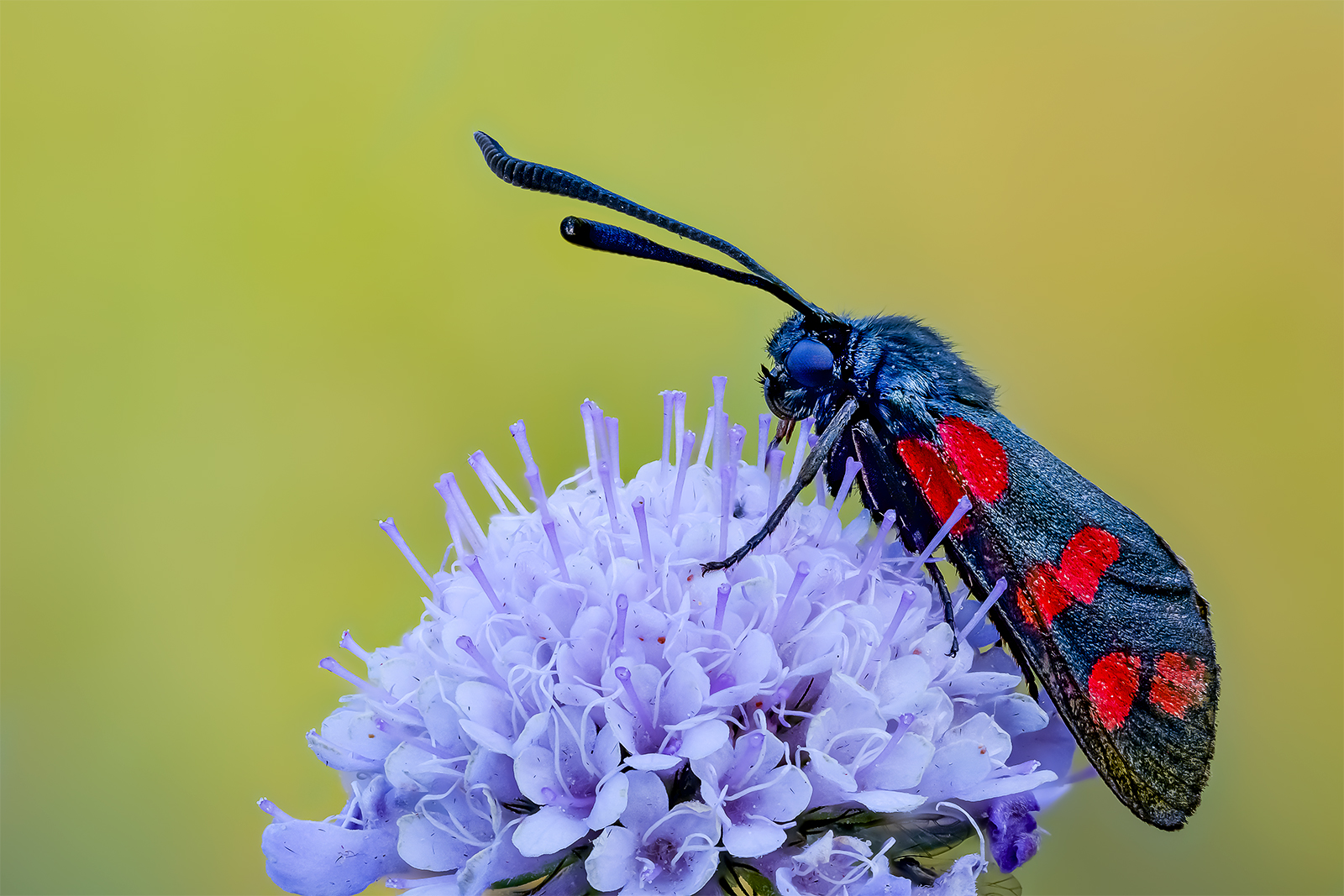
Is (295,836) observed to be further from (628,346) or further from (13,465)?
Answer: (13,465)

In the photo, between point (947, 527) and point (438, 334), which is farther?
point (438, 334)

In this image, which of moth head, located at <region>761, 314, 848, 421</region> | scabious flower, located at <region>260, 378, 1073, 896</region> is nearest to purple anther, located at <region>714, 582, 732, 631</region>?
scabious flower, located at <region>260, 378, 1073, 896</region>

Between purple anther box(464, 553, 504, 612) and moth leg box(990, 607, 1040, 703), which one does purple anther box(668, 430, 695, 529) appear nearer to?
purple anther box(464, 553, 504, 612)

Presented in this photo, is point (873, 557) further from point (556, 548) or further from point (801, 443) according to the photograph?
point (556, 548)

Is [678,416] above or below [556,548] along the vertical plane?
above

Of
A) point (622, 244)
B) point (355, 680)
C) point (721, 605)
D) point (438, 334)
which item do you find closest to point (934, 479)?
point (721, 605)

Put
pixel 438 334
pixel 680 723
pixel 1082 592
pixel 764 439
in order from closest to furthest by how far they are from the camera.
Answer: pixel 680 723 → pixel 1082 592 → pixel 764 439 → pixel 438 334

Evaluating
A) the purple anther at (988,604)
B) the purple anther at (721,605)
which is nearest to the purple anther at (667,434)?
the purple anther at (721,605)

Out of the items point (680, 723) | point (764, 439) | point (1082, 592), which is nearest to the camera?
point (680, 723)

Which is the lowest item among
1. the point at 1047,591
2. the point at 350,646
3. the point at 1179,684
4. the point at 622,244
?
the point at 1179,684
